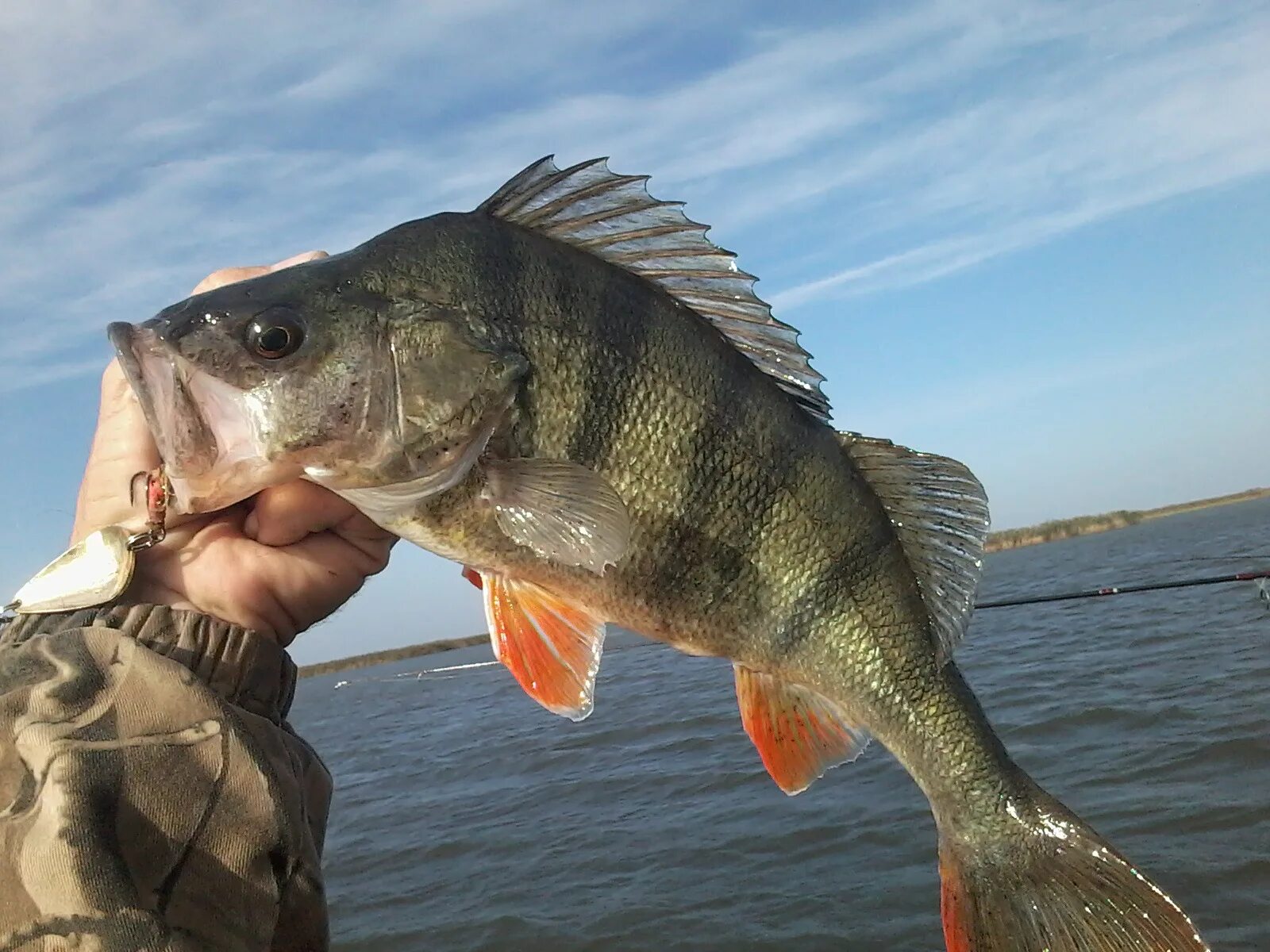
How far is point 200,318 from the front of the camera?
193 cm

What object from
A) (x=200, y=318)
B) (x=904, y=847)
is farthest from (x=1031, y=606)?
(x=200, y=318)

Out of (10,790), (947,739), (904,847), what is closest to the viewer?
(10,790)

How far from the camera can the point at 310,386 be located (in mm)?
1960

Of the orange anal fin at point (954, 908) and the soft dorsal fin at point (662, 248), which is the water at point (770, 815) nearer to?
the orange anal fin at point (954, 908)

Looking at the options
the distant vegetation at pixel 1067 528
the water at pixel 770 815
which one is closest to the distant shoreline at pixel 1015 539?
the distant vegetation at pixel 1067 528

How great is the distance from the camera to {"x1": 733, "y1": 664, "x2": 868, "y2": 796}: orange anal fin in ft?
7.65

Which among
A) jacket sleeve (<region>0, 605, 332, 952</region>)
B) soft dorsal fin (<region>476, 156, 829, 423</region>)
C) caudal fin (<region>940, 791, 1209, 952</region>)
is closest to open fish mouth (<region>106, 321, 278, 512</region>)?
jacket sleeve (<region>0, 605, 332, 952</region>)

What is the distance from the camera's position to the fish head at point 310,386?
6.23ft

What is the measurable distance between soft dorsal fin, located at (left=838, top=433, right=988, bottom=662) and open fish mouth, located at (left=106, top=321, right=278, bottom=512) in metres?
1.50

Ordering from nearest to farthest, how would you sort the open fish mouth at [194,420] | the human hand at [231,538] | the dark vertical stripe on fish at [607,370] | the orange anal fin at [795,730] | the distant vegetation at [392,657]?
the open fish mouth at [194,420] → the dark vertical stripe on fish at [607,370] → the human hand at [231,538] → the orange anal fin at [795,730] → the distant vegetation at [392,657]

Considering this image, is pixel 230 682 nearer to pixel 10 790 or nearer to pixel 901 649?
pixel 10 790

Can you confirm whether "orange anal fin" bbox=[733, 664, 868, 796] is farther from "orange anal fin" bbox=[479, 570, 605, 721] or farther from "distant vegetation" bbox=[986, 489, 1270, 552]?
"distant vegetation" bbox=[986, 489, 1270, 552]

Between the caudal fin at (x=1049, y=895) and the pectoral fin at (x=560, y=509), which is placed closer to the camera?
the pectoral fin at (x=560, y=509)

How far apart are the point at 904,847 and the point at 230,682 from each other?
281 inches
